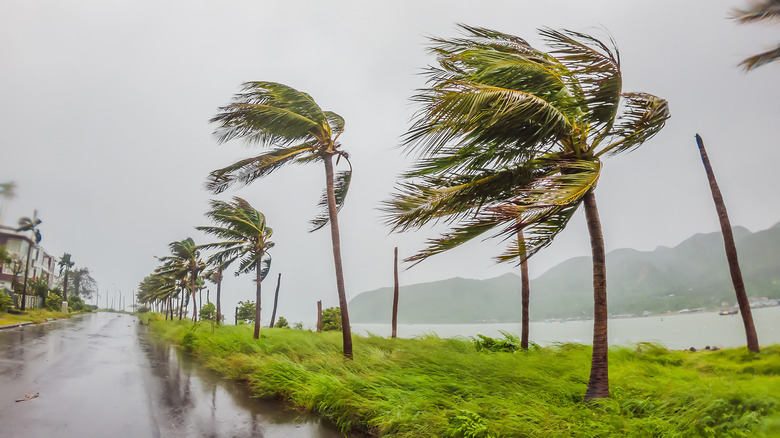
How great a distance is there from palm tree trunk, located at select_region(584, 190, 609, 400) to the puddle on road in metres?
3.61

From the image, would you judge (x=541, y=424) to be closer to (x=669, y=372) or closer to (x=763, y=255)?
(x=669, y=372)

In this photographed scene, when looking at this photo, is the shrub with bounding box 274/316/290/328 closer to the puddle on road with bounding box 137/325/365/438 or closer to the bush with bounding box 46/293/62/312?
the puddle on road with bounding box 137/325/365/438

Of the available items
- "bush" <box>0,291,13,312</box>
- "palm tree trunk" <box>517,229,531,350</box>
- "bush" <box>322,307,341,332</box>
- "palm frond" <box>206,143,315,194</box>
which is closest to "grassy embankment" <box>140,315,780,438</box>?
"palm tree trunk" <box>517,229,531,350</box>

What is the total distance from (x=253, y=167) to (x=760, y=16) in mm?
14346

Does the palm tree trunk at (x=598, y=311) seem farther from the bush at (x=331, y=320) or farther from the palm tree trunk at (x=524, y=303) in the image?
the bush at (x=331, y=320)

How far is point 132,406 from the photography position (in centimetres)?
646

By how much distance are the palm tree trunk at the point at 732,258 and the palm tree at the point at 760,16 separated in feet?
7.55

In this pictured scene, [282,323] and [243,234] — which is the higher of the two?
[243,234]

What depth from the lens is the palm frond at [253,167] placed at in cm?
1032

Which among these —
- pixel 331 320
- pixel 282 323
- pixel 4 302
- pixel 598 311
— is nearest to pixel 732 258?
pixel 598 311

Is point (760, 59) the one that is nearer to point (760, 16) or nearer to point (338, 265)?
point (760, 16)

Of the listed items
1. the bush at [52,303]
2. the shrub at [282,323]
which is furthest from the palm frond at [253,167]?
the bush at [52,303]

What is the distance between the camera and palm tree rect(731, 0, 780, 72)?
932cm

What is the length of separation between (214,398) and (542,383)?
6.32 m
